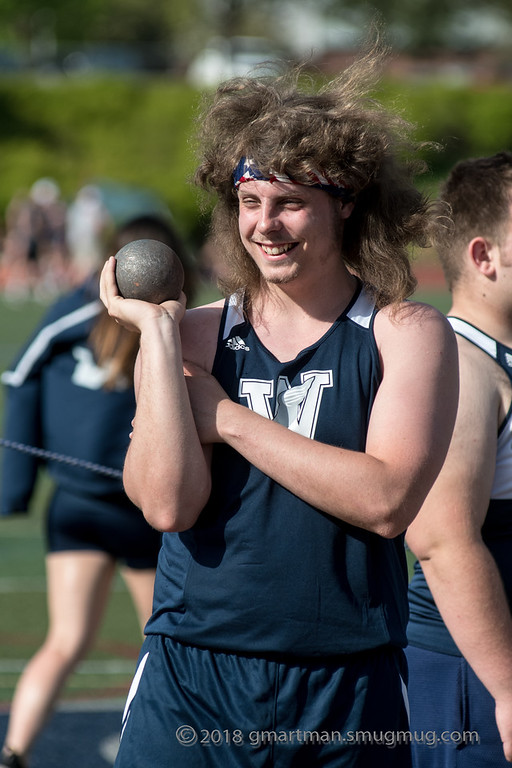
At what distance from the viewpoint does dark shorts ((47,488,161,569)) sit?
4652 millimetres

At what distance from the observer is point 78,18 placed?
203ft

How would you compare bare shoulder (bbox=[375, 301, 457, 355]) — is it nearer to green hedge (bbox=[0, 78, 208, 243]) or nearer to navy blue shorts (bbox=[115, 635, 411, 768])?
navy blue shorts (bbox=[115, 635, 411, 768])

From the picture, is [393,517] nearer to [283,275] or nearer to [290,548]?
[290,548]

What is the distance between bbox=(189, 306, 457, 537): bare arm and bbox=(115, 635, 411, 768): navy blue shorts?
365 millimetres

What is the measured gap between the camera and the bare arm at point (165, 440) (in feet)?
8.14

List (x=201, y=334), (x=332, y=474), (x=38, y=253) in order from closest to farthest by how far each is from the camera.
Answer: (x=332, y=474)
(x=201, y=334)
(x=38, y=253)

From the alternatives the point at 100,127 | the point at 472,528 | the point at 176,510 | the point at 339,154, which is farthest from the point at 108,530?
the point at 100,127

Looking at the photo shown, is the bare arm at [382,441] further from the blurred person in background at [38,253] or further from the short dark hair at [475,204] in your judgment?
the blurred person in background at [38,253]

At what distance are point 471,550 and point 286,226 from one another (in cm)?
99

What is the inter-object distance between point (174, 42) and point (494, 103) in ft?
107

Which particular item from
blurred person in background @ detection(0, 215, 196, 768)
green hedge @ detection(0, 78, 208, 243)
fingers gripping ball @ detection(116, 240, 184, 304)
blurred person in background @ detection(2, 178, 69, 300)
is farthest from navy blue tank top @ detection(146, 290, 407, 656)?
green hedge @ detection(0, 78, 208, 243)

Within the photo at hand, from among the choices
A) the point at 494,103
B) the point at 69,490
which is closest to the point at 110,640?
the point at 69,490

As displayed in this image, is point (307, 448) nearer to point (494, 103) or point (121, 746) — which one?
point (121, 746)

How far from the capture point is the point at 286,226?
258cm
